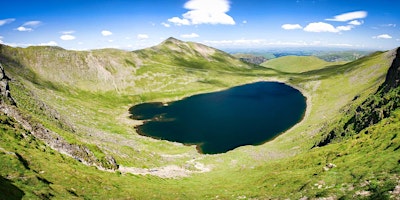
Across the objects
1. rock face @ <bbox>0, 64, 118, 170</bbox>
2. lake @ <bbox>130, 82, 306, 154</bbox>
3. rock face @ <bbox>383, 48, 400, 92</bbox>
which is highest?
rock face @ <bbox>383, 48, 400, 92</bbox>

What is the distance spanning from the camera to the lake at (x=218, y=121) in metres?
114

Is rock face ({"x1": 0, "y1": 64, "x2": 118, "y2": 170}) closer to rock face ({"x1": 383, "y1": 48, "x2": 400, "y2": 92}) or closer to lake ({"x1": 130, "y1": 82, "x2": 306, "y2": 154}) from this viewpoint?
lake ({"x1": 130, "y1": 82, "x2": 306, "y2": 154})

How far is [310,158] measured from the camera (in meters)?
49.3

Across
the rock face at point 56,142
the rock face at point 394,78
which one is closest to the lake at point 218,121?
the rock face at point 394,78

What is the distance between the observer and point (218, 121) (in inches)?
5694

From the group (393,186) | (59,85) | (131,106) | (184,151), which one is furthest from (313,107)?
(59,85)

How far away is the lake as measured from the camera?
376ft

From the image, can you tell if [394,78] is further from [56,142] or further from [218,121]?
[218,121]

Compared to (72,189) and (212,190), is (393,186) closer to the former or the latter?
(212,190)

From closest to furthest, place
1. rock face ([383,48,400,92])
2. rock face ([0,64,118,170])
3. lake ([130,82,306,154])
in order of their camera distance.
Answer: rock face ([0,64,118,170]) < rock face ([383,48,400,92]) < lake ([130,82,306,154])

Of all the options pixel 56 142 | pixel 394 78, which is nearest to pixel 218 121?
pixel 394 78

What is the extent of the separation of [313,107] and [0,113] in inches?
6499

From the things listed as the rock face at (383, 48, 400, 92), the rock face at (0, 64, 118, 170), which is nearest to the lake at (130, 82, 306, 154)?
the rock face at (383, 48, 400, 92)

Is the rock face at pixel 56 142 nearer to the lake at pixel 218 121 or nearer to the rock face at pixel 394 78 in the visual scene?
the lake at pixel 218 121
